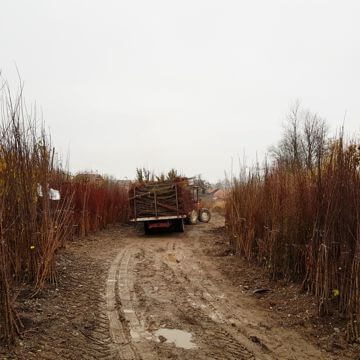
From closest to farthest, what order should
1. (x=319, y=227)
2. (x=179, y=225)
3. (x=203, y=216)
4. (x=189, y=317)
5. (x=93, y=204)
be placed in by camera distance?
1. (x=189, y=317)
2. (x=319, y=227)
3. (x=93, y=204)
4. (x=179, y=225)
5. (x=203, y=216)

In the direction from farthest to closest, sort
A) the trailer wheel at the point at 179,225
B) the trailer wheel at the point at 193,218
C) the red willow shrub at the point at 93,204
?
the trailer wheel at the point at 193,218 < the trailer wheel at the point at 179,225 < the red willow shrub at the point at 93,204

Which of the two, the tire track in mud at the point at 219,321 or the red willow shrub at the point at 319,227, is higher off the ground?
the red willow shrub at the point at 319,227

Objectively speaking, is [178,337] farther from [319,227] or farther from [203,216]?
[203,216]

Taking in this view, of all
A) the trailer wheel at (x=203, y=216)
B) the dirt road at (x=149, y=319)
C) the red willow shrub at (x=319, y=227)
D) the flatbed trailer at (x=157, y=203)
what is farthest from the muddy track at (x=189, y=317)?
the trailer wheel at (x=203, y=216)

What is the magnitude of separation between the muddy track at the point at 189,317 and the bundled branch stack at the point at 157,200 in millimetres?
5063

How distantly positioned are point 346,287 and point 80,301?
10.7 feet

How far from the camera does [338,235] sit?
179 inches

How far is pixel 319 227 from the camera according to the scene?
500 centimetres

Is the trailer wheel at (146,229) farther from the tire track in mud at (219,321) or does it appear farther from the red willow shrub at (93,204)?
the tire track in mud at (219,321)

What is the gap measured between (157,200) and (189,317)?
28.1 feet

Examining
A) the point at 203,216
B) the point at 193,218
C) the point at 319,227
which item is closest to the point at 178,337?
the point at 319,227

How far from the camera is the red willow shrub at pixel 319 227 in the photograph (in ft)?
14.2

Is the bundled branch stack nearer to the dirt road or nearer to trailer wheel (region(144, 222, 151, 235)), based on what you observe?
trailer wheel (region(144, 222, 151, 235))

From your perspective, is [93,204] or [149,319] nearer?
[149,319]
